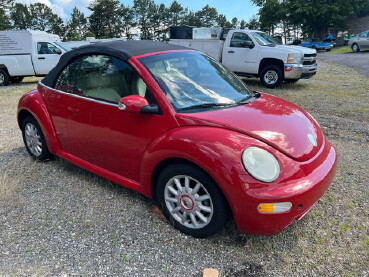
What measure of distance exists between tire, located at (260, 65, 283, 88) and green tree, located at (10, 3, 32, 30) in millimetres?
73237

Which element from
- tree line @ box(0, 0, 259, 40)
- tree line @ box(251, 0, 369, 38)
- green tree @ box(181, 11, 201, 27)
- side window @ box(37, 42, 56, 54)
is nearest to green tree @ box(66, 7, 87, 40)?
tree line @ box(0, 0, 259, 40)

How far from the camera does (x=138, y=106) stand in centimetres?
272

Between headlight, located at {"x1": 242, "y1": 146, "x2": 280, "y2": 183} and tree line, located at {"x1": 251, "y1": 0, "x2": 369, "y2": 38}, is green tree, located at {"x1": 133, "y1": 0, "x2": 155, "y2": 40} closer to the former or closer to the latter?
tree line, located at {"x1": 251, "y1": 0, "x2": 369, "y2": 38}

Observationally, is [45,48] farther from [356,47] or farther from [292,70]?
[356,47]

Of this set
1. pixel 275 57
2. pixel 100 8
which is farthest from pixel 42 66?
pixel 100 8

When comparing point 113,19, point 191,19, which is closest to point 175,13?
point 191,19

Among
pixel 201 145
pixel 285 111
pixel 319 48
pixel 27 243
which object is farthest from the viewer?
pixel 319 48

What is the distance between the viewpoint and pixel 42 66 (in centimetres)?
1287

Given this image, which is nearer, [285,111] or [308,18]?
[285,111]

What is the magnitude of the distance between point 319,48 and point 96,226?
118 ft

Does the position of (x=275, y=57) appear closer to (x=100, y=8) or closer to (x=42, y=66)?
(x=42, y=66)

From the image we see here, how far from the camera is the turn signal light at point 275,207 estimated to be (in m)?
2.24

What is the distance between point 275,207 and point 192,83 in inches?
58.2

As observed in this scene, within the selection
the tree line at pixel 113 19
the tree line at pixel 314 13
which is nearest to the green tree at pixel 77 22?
the tree line at pixel 113 19
